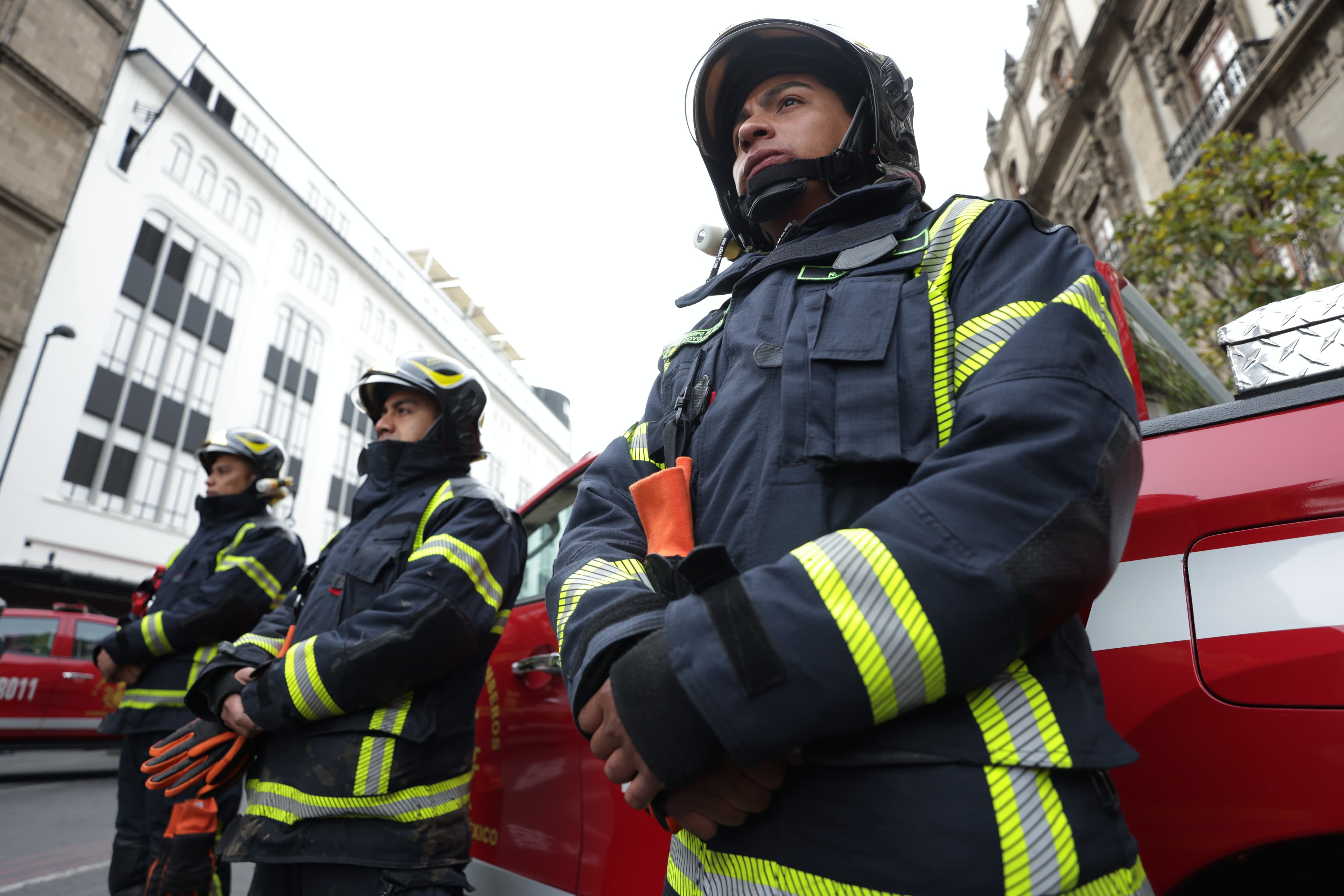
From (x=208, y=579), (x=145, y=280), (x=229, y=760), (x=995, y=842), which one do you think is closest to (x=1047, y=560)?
(x=995, y=842)

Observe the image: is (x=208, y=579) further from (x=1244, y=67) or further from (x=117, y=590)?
(x=117, y=590)

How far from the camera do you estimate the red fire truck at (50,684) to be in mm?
8875

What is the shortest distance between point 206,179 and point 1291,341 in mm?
27261

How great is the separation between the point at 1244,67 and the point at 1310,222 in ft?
22.4

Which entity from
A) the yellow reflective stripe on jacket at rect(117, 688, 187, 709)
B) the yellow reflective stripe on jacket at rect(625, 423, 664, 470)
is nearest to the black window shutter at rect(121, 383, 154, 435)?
the yellow reflective stripe on jacket at rect(117, 688, 187, 709)

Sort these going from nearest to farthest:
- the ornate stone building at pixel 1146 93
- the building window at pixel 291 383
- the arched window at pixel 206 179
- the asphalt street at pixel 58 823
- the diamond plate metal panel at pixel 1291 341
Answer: the diamond plate metal panel at pixel 1291 341, the asphalt street at pixel 58 823, the ornate stone building at pixel 1146 93, the arched window at pixel 206 179, the building window at pixel 291 383

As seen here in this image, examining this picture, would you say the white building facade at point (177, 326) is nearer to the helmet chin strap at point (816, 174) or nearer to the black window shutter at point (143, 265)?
the black window shutter at point (143, 265)

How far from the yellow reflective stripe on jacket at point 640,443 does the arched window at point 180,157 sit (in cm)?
2517

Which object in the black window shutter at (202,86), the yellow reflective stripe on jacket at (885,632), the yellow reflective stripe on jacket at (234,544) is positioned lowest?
the yellow reflective stripe on jacket at (885,632)

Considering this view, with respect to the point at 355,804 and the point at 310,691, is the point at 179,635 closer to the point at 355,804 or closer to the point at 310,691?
the point at 310,691

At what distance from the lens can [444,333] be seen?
37250mm

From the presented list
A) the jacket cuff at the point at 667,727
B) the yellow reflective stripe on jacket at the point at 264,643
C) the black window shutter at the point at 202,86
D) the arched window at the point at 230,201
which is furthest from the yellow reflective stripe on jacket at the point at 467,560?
the black window shutter at the point at 202,86

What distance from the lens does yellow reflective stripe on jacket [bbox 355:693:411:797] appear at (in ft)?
7.16

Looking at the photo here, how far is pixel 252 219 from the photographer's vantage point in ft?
81.3
